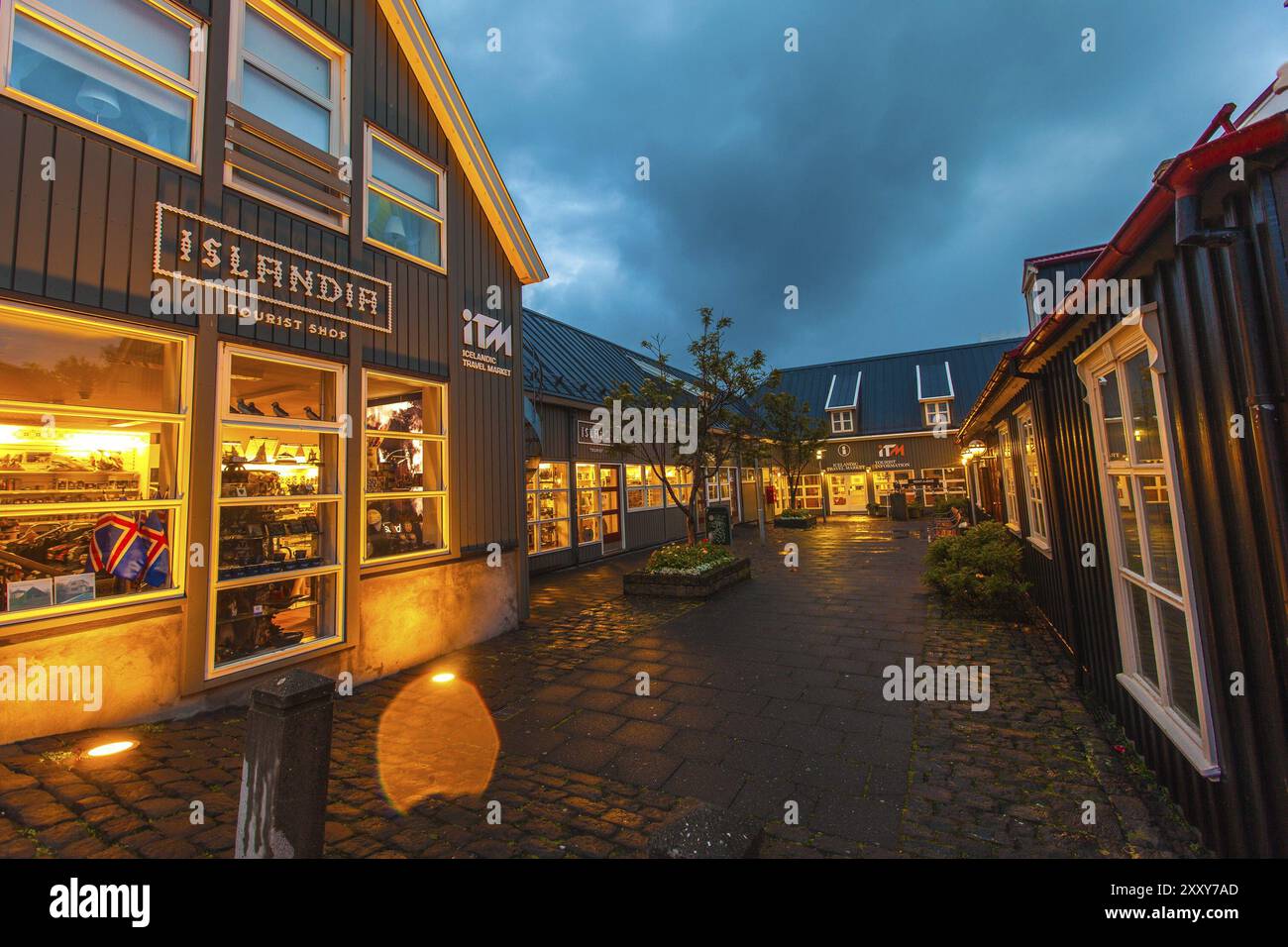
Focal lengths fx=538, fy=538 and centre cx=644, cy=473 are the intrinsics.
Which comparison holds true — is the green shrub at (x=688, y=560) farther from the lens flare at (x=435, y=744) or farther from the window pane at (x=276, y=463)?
the window pane at (x=276, y=463)

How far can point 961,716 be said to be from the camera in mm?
4438

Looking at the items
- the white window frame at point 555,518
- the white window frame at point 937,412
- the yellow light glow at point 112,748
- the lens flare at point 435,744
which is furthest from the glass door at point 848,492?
the yellow light glow at point 112,748

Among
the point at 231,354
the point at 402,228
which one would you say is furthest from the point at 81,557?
the point at 402,228

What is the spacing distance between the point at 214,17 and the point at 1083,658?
32.5ft

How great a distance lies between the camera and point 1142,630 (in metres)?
4.05

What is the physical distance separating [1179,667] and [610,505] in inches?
490

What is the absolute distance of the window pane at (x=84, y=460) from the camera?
159 inches

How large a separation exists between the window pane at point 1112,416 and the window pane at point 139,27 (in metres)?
8.15

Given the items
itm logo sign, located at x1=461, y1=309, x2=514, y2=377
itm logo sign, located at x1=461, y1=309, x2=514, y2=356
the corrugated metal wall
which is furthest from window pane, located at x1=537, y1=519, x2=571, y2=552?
the corrugated metal wall

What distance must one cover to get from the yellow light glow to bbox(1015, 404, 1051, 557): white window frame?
914cm

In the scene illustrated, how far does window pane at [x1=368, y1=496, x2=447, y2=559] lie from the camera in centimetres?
617

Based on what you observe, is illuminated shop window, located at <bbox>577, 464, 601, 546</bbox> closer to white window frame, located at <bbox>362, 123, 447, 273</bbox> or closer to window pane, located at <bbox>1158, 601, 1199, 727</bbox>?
white window frame, located at <bbox>362, 123, 447, 273</bbox>
